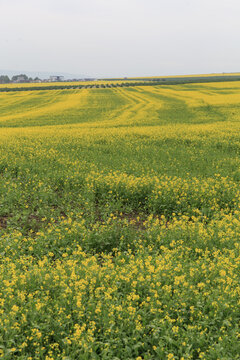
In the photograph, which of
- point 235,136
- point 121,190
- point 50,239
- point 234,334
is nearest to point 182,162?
point 121,190

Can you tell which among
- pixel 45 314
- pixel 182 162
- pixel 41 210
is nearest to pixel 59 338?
pixel 45 314

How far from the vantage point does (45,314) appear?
13.2 ft

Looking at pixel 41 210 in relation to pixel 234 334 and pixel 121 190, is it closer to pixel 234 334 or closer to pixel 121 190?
pixel 121 190

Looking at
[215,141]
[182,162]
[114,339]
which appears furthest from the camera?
[215,141]

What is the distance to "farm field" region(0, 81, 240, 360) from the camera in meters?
3.79

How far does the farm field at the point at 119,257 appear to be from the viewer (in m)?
3.79

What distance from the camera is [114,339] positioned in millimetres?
3721

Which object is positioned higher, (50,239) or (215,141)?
(215,141)

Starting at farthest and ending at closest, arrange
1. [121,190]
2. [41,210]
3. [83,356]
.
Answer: [121,190] → [41,210] → [83,356]

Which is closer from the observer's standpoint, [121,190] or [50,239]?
[50,239]

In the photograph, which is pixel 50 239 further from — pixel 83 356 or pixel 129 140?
pixel 129 140

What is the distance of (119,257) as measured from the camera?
230 inches

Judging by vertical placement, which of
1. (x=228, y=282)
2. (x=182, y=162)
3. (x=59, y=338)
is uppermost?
(x=182, y=162)

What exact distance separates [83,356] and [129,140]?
47.7 ft
